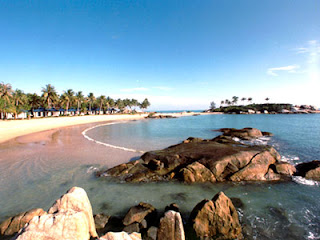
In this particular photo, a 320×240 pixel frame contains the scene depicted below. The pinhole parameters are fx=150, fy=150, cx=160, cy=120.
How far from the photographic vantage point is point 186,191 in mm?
9508

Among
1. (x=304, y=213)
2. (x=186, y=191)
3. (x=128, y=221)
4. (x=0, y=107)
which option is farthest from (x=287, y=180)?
(x=0, y=107)

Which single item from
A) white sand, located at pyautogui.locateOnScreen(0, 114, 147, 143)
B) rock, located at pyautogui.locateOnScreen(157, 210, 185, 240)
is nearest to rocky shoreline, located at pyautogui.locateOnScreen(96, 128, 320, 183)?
rock, located at pyautogui.locateOnScreen(157, 210, 185, 240)

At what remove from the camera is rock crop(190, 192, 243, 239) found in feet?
19.8

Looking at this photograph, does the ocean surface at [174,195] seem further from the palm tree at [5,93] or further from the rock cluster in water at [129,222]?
the palm tree at [5,93]

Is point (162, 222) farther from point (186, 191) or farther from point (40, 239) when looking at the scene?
point (186, 191)

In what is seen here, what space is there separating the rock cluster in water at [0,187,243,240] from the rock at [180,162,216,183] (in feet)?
12.5

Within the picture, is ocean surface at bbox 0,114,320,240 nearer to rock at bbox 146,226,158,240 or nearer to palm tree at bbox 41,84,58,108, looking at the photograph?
rock at bbox 146,226,158,240

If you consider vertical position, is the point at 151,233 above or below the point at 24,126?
below

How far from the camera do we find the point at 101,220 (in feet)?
21.9

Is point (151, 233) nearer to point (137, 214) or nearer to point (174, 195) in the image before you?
point (137, 214)

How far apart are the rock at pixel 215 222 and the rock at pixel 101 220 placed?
3.78m

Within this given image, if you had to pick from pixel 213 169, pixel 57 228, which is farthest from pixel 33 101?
pixel 57 228

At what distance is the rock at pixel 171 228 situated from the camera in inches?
204

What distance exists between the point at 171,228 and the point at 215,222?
2091 mm
